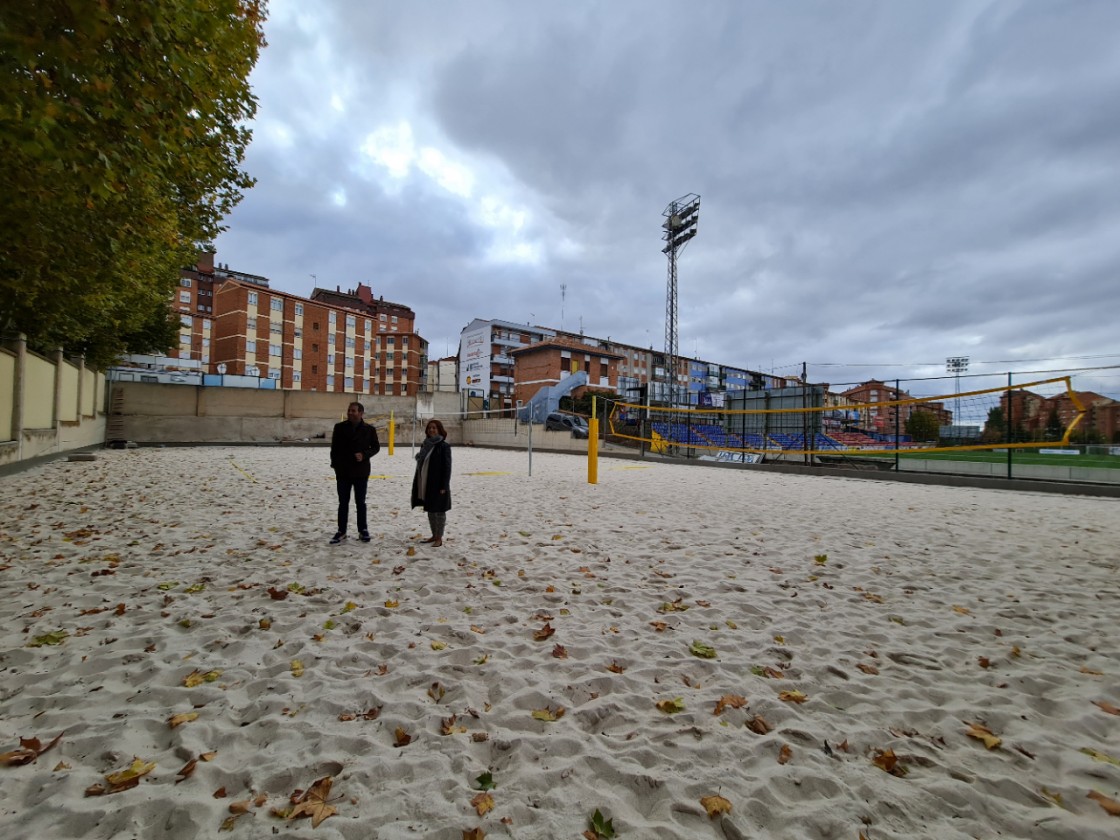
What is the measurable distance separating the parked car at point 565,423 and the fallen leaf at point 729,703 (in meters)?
25.2

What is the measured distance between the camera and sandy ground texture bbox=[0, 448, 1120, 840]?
2041mm

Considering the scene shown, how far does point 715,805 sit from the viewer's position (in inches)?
81.0

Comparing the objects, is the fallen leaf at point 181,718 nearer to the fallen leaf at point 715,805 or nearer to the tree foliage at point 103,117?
the fallen leaf at point 715,805

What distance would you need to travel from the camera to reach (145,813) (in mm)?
1969

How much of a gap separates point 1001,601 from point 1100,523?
560 cm

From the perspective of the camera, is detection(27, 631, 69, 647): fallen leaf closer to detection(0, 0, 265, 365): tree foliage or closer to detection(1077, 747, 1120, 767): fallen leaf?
detection(0, 0, 265, 365): tree foliage

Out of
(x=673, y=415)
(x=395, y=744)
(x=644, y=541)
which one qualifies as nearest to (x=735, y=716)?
(x=395, y=744)

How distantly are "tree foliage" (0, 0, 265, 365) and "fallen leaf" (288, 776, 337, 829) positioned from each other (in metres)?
4.82

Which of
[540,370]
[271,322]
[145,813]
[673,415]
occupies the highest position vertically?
[271,322]

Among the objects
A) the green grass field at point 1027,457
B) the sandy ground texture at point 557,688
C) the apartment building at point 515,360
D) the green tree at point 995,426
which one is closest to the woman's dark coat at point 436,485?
the sandy ground texture at point 557,688

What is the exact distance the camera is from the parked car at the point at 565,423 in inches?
1135

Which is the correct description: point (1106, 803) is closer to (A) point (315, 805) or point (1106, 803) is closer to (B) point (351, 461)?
(A) point (315, 805)

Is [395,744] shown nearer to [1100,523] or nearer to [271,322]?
[1100,523]

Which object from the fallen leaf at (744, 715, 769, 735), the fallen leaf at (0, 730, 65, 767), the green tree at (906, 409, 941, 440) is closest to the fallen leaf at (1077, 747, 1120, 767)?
the fallen leaf at (744, 715, 769, 735)
